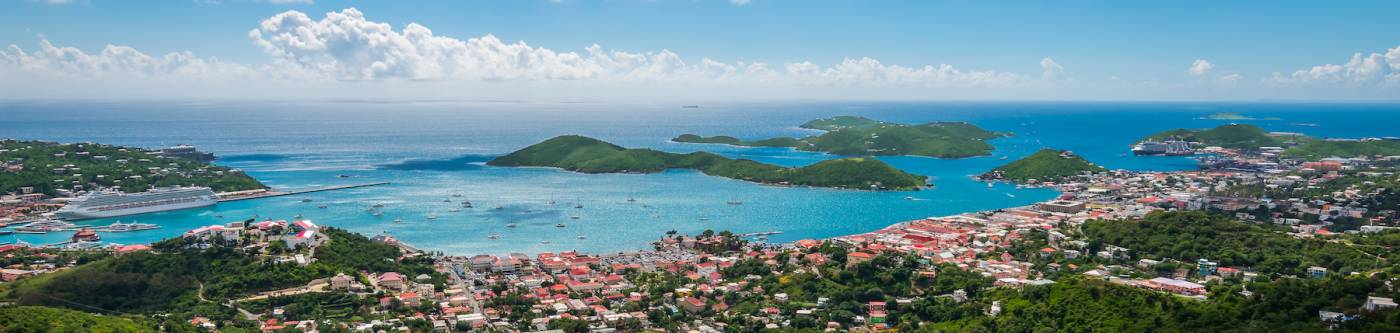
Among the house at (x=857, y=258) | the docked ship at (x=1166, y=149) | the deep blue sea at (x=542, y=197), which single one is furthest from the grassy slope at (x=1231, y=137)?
the house at (x=857, y=258)

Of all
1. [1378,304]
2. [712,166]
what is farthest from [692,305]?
[712,166]

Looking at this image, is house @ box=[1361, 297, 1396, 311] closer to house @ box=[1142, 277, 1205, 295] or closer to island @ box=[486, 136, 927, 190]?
house @ box=[1142, 277, 1205, 295]

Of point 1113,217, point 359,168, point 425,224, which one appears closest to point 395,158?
point 359,168

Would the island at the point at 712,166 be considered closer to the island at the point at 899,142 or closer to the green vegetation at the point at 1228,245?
the island at the point at 899,142

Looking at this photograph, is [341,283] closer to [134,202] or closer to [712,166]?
[134,202]

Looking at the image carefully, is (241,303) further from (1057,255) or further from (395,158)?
(395,158)

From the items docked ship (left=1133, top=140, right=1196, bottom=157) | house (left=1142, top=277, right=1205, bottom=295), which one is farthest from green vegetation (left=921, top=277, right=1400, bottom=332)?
docked ship (left=1133, top=140, right=1196, bottom=157)
